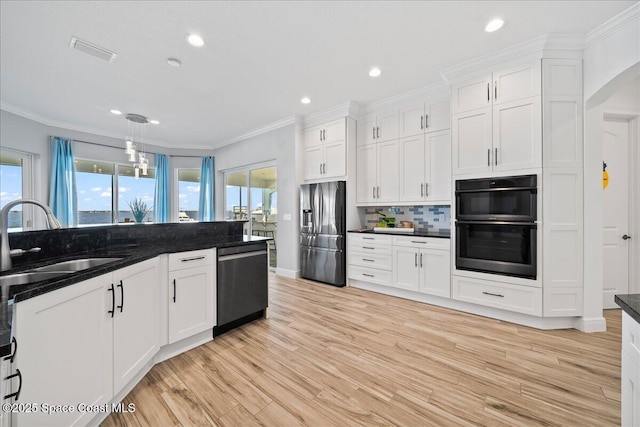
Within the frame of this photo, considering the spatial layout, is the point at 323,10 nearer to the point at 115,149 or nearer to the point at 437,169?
the point at 437,169

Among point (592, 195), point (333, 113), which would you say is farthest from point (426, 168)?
point (333, 113)

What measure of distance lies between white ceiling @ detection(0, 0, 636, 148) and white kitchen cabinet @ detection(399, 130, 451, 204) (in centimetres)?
78

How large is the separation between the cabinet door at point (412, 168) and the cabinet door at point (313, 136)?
1443 mm

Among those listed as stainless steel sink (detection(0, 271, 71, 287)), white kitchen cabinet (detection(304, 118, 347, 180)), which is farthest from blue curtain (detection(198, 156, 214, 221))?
stainless steel sink (detection(0, 271, 71, 287))

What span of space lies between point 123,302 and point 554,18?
4.11 meters

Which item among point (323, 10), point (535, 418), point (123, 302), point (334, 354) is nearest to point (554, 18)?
point (323, 10)

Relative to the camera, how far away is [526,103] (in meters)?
2.64

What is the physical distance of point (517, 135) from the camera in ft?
8.84

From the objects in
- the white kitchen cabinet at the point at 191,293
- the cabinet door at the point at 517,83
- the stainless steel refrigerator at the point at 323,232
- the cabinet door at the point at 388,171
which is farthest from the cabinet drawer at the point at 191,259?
the cabinet door at the point at 517,83

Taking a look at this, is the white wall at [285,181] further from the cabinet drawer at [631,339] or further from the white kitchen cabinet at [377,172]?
the cabinet drawer at [631,339]

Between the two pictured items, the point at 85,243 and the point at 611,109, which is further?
the point at 611,109

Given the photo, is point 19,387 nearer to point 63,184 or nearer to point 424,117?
point 424,117

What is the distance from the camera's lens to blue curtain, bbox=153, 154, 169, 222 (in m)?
6.31

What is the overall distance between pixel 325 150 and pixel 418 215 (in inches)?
74.9
